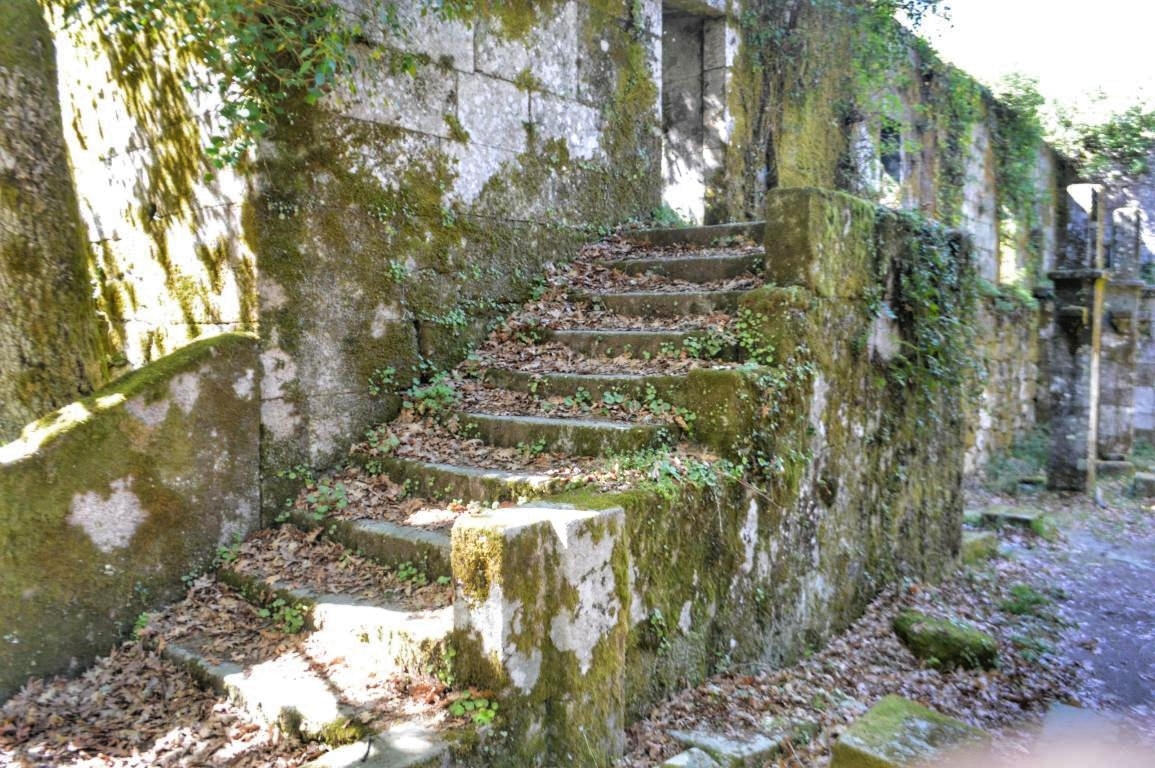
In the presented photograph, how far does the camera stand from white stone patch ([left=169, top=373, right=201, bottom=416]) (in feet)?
13.0

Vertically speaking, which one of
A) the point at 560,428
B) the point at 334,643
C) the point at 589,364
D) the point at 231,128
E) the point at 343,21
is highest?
the point at 343,21

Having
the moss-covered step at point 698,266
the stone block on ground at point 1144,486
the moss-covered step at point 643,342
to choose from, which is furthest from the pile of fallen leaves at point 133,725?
the stone block on ground at point 1144,486

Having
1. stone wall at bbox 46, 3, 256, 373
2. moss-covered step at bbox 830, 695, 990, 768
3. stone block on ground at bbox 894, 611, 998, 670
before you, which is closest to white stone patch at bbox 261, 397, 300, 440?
stone wall at bbox 46, 3, 256, 373

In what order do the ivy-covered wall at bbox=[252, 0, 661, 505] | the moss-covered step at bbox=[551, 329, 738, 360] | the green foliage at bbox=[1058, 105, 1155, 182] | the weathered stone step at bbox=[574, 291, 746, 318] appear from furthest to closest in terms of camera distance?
1. the green foliage at bbox=[1058, 105, 1155, 182]
2. the weathered stone step at bbox=[574, 291, 746, 318]
3. the moss-covered step at bbox=[551, 329, 738, 360]
4. the ivy-covered wall at bbox=[252, 0, 661, 505]

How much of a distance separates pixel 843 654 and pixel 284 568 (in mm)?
3277

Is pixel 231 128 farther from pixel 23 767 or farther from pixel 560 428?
pixel 23 767

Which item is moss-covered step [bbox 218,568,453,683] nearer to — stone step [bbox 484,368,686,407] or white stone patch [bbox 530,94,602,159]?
stone step [bbox 484,368,686,407]

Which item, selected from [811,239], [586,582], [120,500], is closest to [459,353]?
[120,500]

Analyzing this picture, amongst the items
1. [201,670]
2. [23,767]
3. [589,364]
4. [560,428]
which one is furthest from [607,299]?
[23,767]

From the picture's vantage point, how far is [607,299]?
18.4 feet

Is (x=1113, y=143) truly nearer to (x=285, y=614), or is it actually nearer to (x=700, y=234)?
(x=700, y=234)

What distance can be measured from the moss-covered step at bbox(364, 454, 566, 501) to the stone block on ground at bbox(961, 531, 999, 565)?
4.81 m

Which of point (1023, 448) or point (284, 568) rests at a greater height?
point (284, 568)

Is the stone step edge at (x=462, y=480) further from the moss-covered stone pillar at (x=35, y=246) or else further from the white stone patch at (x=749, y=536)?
the moss-covered stone pillar at (x=35, y=246)
